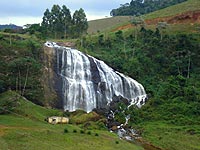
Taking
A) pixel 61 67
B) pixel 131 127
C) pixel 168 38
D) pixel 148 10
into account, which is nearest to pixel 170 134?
pixel 131 127

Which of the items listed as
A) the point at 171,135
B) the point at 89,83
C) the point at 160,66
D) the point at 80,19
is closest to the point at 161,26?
the point at 160,66

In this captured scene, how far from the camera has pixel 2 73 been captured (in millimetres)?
43938

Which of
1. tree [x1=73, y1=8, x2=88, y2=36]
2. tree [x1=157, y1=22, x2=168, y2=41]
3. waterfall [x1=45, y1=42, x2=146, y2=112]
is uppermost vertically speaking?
tree [x1=73, y1=8, x2=88, y2=36]

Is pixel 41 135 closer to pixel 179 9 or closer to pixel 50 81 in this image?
pixel 50 81

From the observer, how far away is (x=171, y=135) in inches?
1506

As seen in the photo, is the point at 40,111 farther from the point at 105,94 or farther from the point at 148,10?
the point at 148,10

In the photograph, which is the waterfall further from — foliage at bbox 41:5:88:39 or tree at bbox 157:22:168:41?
foliage at bbox 41:5:88:39

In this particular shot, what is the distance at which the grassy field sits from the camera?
2909 cm

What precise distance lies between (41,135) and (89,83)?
17.6 meters

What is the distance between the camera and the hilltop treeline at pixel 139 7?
10931 cm

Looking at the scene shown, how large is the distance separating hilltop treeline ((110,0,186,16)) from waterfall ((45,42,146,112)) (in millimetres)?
58746

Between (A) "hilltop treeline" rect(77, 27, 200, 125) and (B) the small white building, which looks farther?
(A) "hilltop treeline" rect(77, 27, 200, 125)

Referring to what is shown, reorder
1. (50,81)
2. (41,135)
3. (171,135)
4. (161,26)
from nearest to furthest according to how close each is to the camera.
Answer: (41,135), (171,135), (50,81), (161,26)

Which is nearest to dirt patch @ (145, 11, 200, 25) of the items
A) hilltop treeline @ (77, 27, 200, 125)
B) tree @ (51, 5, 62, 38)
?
hilltop treeline @ (77, 27, 200, 125)
